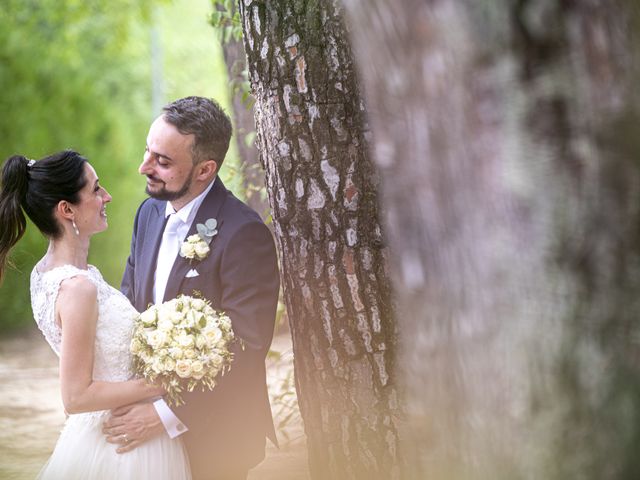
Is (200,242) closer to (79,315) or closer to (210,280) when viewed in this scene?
(210,280)

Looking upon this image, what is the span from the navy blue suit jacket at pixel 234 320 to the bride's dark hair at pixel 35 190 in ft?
1.67

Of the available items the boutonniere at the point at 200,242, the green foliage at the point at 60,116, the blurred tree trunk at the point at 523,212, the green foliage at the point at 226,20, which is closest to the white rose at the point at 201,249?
the boutonniere at the point at 200,242

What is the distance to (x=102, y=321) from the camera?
3.39 metres

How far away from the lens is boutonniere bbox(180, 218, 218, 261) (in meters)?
3.52

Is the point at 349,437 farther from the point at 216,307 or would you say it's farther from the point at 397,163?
the point at 397,163

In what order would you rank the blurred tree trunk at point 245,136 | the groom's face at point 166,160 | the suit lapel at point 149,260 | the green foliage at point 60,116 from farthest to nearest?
the green foliage at point 60,116
the blurred tree trunk at point 245,136
the suit lapel at point 149,260
the groom's face at point 166,160

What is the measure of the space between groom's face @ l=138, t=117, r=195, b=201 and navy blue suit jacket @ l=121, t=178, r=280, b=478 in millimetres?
150

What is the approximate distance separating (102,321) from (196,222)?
0.54 metres

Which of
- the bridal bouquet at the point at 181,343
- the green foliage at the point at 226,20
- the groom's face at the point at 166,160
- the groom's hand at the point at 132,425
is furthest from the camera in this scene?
the green foliage at the point at 226,20

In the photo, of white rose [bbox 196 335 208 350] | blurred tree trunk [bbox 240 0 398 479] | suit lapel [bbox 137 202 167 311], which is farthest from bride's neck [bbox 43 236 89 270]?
blurred tree trunk [bbox 240 0 398 479]


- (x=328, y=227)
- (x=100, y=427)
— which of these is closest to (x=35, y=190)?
(x=100, y=427)

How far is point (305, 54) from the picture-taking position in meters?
3.38

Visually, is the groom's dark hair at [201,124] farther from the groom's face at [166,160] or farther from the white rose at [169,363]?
the white rose at [169,363]

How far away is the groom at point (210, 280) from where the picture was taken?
3480 millimetres
